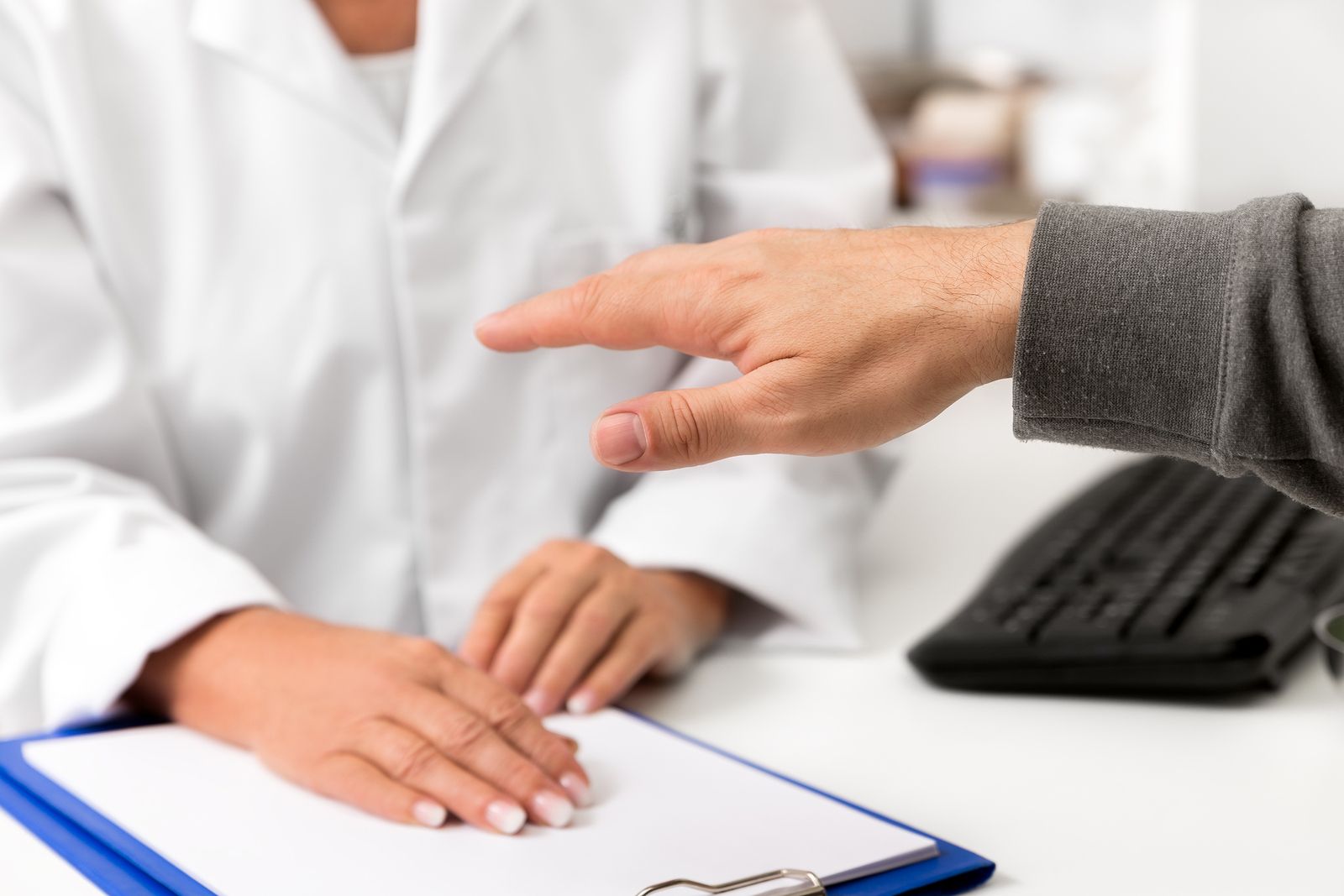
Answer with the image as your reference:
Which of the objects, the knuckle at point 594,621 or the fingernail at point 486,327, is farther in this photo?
the knuckle at point 594,621

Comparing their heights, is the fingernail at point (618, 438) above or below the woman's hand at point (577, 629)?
above

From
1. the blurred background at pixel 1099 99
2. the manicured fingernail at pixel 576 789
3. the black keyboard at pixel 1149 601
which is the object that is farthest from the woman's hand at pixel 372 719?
the blurred background at pixel 1099 99

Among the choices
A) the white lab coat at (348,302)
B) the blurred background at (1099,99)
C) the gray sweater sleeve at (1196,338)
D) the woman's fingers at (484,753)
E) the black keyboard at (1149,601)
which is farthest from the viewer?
the blurred background at (1099,99)

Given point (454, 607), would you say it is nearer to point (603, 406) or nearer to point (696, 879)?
point (603, 406)

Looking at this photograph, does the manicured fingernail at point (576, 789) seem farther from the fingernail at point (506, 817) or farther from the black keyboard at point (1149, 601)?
the black keyboard at point (1149, 601)

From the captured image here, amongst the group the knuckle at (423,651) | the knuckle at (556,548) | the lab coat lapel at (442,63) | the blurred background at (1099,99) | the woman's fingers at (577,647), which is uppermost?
the lab coat lapel at (442,63)

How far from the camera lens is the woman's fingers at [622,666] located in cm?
68

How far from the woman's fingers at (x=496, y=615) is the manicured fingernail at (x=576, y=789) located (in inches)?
5.5

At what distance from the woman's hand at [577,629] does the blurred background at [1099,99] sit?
88 cm

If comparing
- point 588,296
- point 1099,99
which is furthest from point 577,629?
point 1099,99

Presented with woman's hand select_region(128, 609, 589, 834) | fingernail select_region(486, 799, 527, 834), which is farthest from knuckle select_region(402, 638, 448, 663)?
fingernail select_region(486, 799, 527, 834)

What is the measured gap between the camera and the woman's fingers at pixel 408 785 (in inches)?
21.4

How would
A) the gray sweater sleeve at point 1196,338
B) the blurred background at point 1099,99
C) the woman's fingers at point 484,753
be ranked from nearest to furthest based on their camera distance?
1. the gray sweater sleeve at point 1196,338
2. the woman's fingers at point 484,753
3. the blurred background at point 1099,99

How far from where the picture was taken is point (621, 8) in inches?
37.4
